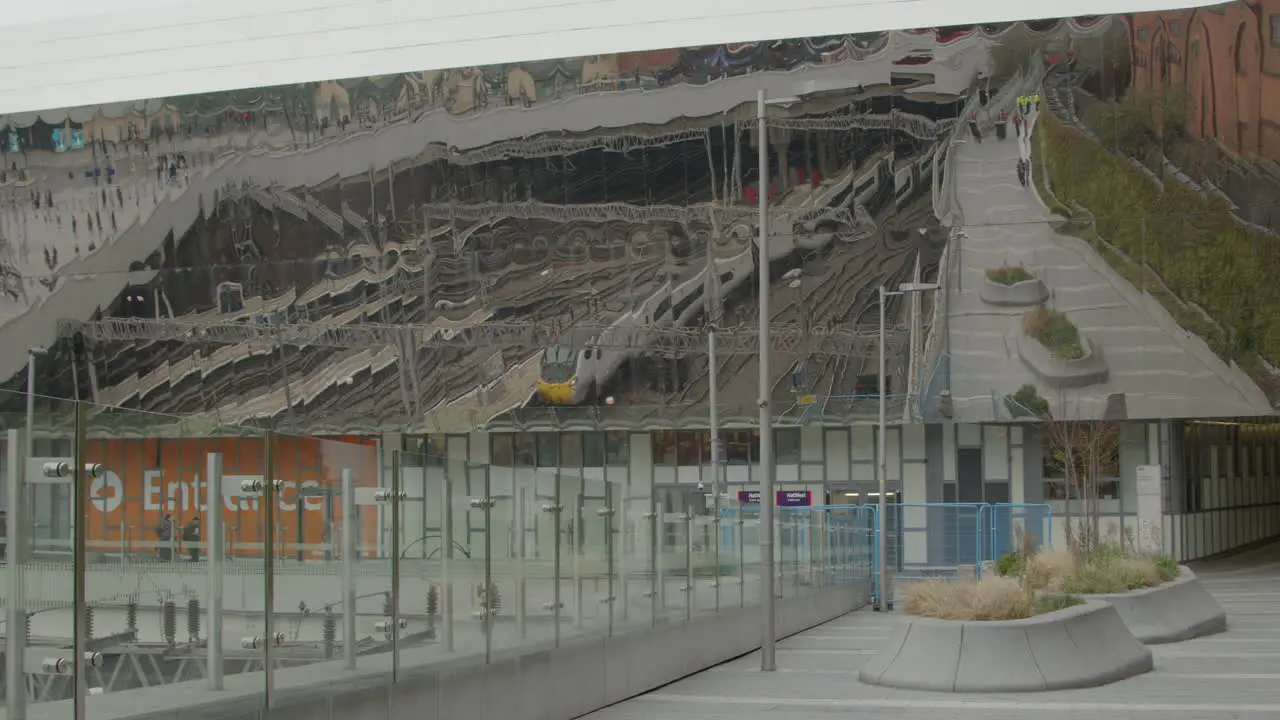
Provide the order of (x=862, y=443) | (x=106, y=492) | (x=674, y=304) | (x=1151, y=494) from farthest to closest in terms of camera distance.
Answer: (x=862, y=443) < (x=674, y=304) < (x=1151, y=494) < (x=106, y=492)

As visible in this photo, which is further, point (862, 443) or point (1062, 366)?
point (862, 443)

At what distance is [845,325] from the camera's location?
54031 millimetres

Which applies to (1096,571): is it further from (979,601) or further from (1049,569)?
(979,601)

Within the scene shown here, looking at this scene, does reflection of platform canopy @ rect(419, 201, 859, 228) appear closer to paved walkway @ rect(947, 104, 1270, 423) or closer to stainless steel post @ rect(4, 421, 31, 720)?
paved walkway @ rect(947, 104, 1270, 423)

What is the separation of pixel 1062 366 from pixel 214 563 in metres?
45.8

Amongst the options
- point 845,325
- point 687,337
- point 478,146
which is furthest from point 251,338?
point 845,325

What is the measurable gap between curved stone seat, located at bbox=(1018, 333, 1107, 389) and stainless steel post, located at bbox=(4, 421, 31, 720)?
4761cm

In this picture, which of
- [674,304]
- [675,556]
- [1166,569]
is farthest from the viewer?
[674,304]

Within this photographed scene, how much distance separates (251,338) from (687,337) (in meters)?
16.1

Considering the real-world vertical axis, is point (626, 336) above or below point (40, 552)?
above

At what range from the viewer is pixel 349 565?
11172mm

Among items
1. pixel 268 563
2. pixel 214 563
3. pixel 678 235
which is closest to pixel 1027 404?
pixel 678 235

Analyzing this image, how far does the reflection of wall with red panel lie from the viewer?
26.0 ft

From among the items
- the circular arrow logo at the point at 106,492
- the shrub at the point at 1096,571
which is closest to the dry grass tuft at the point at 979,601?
the shrub at the point at 1096,571
